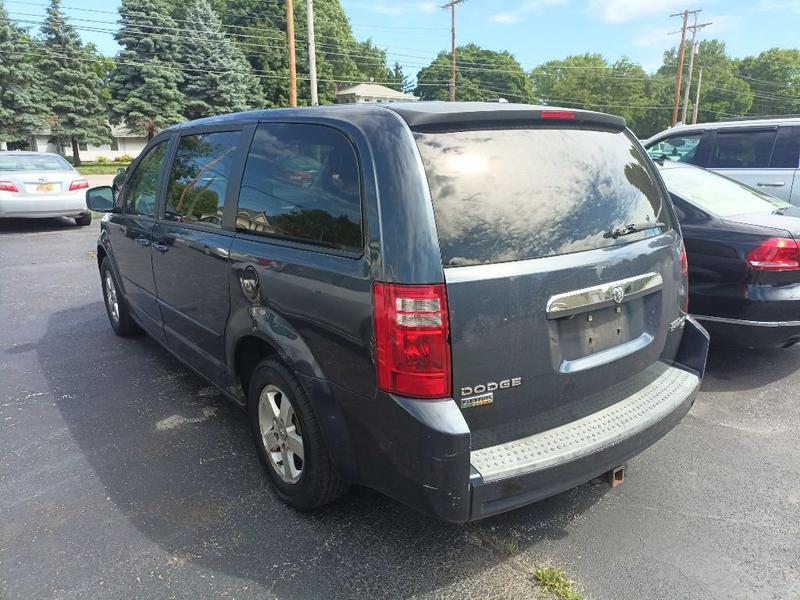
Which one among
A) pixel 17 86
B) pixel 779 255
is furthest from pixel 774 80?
pixel 779 255

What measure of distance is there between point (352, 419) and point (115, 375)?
9.67 ft

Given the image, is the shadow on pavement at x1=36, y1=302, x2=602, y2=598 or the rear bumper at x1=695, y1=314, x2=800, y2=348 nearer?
the shadow on pavement at x1=36, y1=302, x2=602, y2=598

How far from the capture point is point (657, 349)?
278 centimetres

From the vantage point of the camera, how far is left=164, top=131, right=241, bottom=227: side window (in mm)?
3168

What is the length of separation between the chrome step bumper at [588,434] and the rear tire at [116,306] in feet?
12.8

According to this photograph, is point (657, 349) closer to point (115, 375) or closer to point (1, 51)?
point (115, 375)

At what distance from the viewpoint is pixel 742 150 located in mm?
6934

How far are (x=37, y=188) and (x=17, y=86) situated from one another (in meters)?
29.9

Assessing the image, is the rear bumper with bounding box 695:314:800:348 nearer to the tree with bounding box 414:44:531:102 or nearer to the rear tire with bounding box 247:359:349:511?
the rear tire with bounding box 247:359:349:511

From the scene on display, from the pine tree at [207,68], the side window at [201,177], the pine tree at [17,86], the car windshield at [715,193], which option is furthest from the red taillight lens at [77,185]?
the pine tree at [17,86]

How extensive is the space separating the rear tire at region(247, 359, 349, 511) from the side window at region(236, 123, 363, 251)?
0.65 metres

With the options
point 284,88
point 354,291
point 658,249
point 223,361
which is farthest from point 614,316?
point 284,88

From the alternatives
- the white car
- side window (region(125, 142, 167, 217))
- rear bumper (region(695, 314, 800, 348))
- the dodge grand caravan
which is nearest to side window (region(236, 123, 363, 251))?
the dodge grand caravan

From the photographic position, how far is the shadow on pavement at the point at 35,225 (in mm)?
11734
